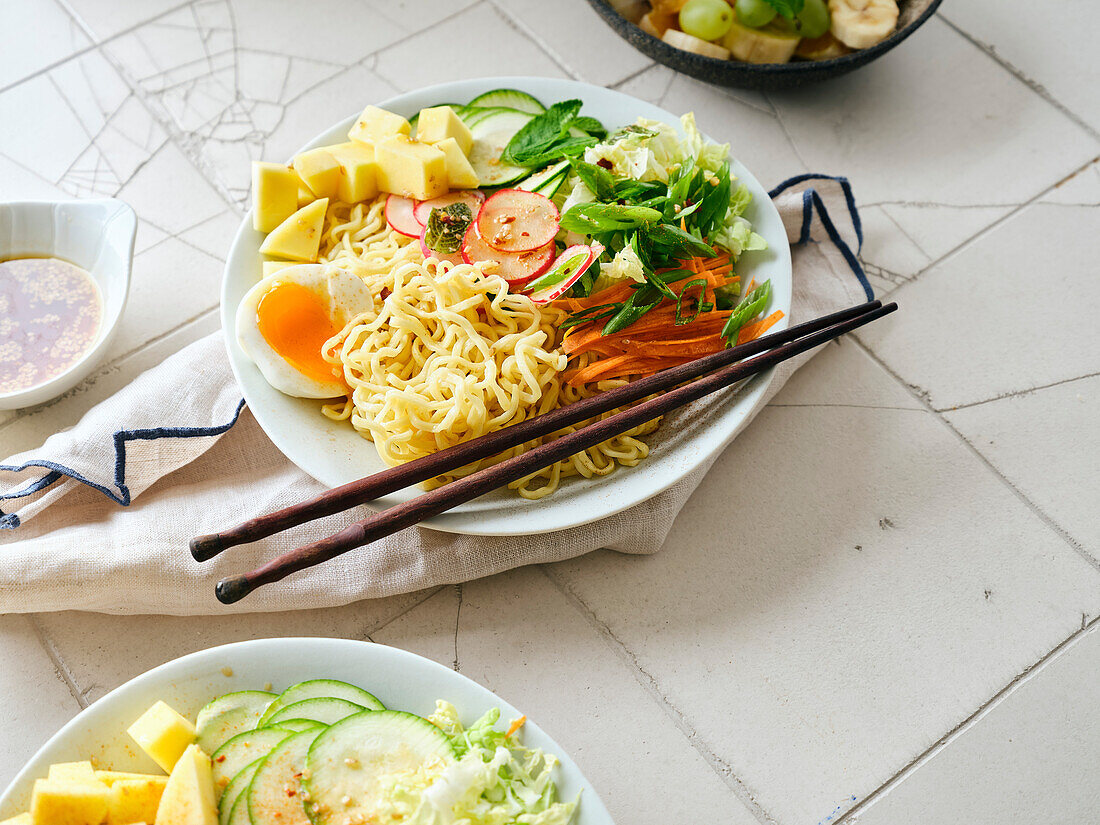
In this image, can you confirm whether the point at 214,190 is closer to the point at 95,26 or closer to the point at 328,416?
the point at 95,26

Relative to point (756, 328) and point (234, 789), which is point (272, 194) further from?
point (234, 789)

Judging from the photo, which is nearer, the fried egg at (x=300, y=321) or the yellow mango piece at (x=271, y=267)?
the fried egg at (x=300, y=321)

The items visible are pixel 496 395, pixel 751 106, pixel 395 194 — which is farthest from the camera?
pixel 751 106

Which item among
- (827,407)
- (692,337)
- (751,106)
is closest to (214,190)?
(692,337)

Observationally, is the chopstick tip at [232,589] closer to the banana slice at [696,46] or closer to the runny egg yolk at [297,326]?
the runny egg yolk at [297,326]

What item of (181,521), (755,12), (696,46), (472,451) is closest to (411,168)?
(472,451)

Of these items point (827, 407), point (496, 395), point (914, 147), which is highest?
point (496, 395)

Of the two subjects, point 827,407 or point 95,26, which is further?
point 95,26

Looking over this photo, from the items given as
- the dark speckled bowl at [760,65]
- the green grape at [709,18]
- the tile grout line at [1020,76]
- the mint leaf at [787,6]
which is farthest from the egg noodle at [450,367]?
the tile grout line at [1020,76]
